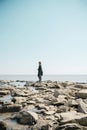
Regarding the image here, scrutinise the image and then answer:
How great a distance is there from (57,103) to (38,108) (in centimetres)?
95

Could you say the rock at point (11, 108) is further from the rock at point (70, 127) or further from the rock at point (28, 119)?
the rock at point (70, 127)

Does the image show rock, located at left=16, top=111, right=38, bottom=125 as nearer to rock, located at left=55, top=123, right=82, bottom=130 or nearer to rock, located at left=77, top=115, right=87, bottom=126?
rock, located at left=55, top=123, right=82, bottom=130

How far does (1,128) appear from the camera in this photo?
6469 millimetres

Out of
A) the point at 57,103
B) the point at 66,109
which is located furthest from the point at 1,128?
the point at 57,103

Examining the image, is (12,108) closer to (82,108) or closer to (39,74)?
(82,108)

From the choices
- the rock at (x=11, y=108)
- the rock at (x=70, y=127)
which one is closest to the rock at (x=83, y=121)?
the rock at (x=70, y=127)

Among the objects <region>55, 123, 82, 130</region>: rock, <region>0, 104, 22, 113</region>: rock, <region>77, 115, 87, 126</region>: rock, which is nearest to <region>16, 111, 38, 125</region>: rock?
<region>55, 123, 82, 130</region>: rock

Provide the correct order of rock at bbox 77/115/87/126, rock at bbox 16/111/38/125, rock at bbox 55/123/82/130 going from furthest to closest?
rock at bbox 16/111/38/125, rock at bbox 77/115/87/126, rock at bbox 55/123/82/130

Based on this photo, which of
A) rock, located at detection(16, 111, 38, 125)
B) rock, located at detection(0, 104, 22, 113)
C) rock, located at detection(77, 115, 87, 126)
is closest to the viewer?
rock, located at detection(77, 115, 87, 126)

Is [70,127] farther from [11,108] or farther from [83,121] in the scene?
[11,108]

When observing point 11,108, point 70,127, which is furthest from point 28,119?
point 11,108

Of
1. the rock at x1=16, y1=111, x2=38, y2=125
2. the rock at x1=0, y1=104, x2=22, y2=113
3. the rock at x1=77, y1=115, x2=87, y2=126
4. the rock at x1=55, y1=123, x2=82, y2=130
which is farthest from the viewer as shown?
the rock at x1=0, y1=104, x2=22, y2=113

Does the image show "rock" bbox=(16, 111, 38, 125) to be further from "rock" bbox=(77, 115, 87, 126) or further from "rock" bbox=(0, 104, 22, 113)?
"rock" bbox=(0, 104, 22, 113)

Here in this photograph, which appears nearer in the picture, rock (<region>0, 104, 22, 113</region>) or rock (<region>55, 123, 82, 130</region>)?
rock (<region>55, 123, 82, 130</region>)
